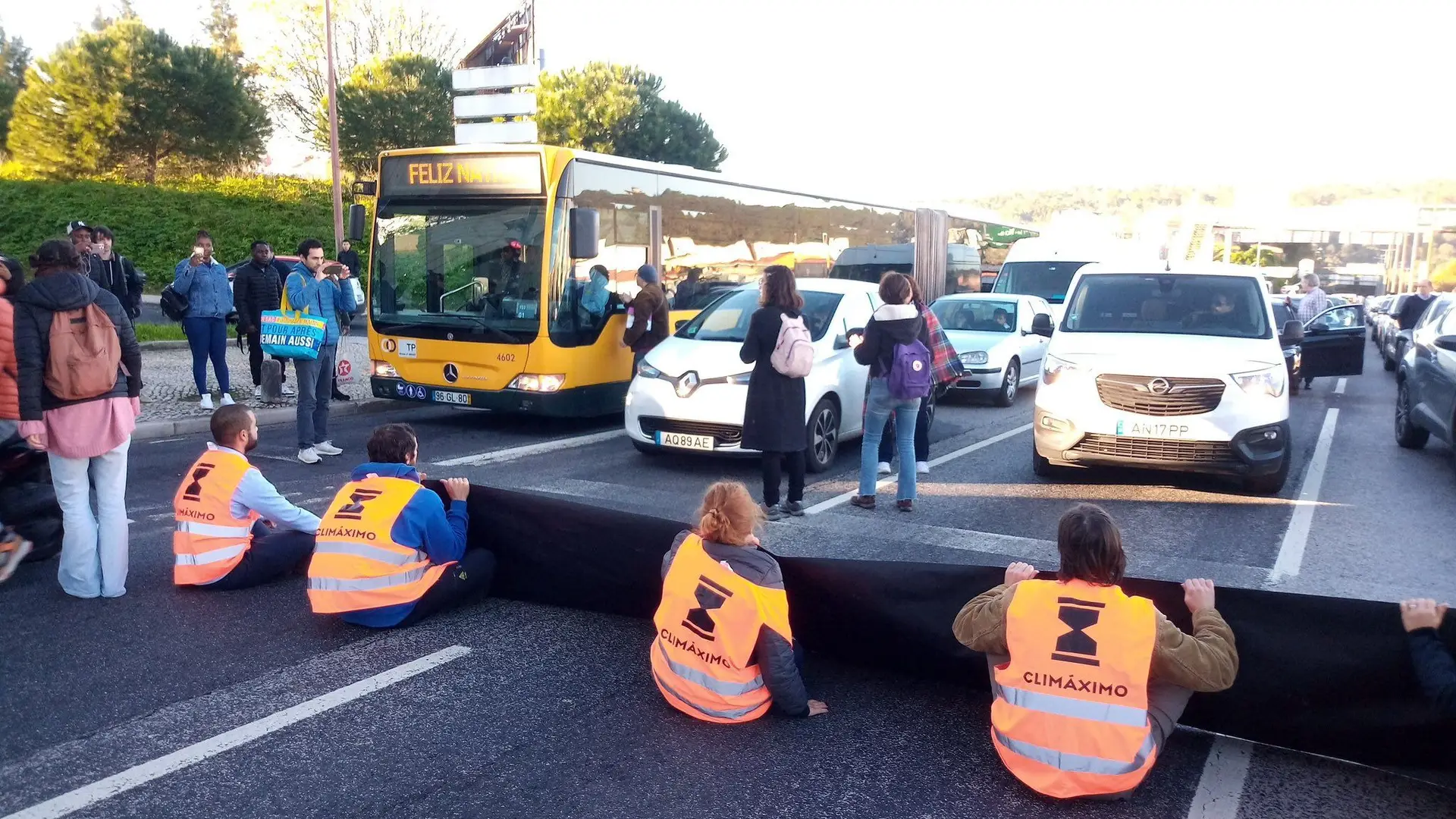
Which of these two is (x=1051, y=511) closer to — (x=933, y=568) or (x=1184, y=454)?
(x=1184, y=454)

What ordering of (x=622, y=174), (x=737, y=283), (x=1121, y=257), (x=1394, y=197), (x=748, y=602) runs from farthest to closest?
(x=1394, y=197) < (x=1121, y=257) < (x=737, y=283) < (x=622, y=174) < (x=748, y=602)

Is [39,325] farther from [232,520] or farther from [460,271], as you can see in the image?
[460,271]

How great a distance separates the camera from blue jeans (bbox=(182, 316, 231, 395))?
11977 mm

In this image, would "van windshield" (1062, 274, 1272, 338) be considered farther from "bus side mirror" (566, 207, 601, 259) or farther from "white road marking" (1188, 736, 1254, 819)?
"white road marking" (1188, 736, 1254, 819)

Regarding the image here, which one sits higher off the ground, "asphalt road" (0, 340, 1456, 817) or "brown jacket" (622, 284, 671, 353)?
"brown jacket" (622, 284, 671, 353)

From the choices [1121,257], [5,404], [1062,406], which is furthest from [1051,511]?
[1121,257]

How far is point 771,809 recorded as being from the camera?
3480 millimetres

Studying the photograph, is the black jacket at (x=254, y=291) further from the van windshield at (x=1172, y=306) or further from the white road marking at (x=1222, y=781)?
the white road marking at (x=1222, y=781)

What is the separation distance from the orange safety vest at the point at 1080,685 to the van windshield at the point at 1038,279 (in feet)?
52.4

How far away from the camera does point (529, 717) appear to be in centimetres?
418

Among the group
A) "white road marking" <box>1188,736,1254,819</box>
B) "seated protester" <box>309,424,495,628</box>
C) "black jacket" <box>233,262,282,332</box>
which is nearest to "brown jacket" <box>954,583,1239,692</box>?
"white road marking" <box>1188,736,1254,819</box>

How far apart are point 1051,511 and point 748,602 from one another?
469cm

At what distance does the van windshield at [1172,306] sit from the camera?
899 centimetres

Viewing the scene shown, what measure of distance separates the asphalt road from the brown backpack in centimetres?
113
